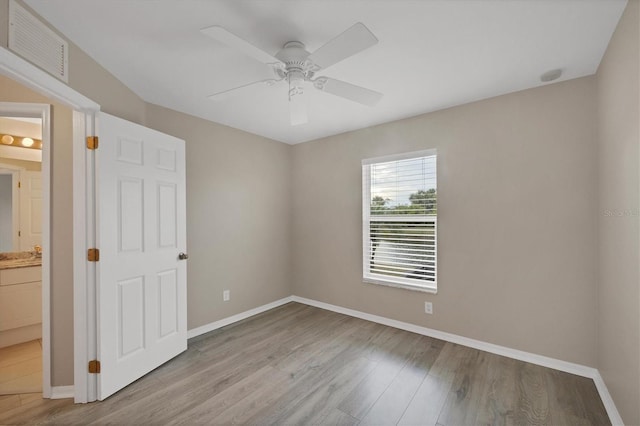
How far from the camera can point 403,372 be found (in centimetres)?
234

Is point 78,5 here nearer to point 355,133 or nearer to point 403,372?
point 355,133

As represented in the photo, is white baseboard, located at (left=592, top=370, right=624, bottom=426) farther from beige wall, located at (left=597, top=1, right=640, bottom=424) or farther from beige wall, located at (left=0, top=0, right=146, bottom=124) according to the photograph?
beige wall, located at (left=0, top=0, right=146, bottom=124)

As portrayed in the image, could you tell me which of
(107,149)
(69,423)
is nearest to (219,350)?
(69,423)

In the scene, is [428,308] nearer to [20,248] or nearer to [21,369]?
[21,369]

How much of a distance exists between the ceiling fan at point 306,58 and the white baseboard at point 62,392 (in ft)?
8.06

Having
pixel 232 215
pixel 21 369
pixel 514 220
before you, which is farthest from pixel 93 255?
pixel 514 220

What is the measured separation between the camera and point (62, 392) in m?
2.02

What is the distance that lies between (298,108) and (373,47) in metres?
0.66

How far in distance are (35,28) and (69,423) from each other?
2.44m

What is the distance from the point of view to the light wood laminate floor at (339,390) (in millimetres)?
1821

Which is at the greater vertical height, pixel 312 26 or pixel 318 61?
pixel 312 26

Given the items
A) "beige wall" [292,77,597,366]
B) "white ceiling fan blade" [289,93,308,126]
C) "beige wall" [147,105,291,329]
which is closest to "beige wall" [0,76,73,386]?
"beige wall" [147,105,291,329]

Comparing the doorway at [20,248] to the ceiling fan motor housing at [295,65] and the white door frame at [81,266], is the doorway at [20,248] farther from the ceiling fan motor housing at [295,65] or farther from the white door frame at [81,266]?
the ceiling fan motor housing at [295,65]

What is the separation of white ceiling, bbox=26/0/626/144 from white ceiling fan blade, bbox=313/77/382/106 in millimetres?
245
